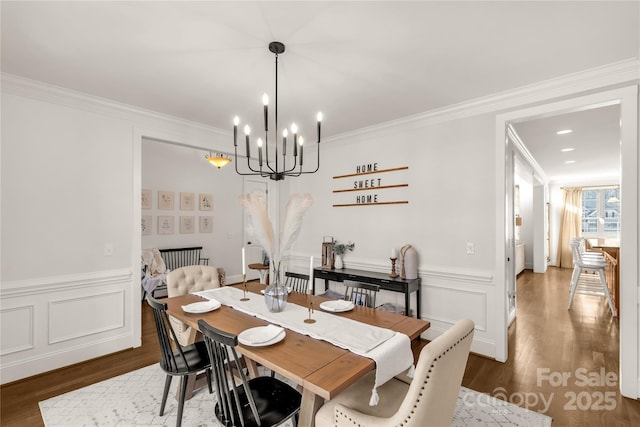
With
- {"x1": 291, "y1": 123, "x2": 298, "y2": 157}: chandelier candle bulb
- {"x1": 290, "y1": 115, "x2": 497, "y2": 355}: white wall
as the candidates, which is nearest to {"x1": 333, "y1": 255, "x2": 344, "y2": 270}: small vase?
{"x1": 290, "y1": 115, "x2": 497, "y2": 355}: white wall

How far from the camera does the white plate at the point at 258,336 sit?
166 cm

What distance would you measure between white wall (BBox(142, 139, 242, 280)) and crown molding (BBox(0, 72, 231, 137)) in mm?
2193

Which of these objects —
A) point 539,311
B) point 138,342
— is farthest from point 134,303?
point 539,311

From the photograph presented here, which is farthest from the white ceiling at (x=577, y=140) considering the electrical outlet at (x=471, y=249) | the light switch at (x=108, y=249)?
the light switch at (x=108, y=249)

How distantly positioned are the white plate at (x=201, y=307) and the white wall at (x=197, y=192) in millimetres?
3992

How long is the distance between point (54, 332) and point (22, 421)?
2.87 ft

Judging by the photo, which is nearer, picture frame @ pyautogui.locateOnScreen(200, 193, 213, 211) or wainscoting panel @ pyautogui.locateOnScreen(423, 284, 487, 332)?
wainscoting panel @ pyautogui.locateOnScreen(423, 284, 487, 332)

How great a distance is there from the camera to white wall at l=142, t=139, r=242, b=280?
5719 mm

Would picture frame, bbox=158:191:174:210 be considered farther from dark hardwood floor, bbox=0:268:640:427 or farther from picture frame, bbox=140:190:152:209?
dark hardwood floor, bbox=0:268:640:427

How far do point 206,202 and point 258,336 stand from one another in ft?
17.2

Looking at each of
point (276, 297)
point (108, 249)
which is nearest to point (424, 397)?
point (276, 297)

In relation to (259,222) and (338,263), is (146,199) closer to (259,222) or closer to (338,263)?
(338,263)

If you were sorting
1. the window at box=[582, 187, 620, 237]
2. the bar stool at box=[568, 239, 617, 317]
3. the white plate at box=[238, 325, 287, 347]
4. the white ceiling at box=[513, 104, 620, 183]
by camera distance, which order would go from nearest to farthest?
the white plate at box=[238, 325, 287, 347], the white ceiling at box=[513, 104, 620, 183], the bar stool at box=[568, 239, 617, 317], the window at box=[582, 187, 620, 237]

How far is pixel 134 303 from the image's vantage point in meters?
3.33
